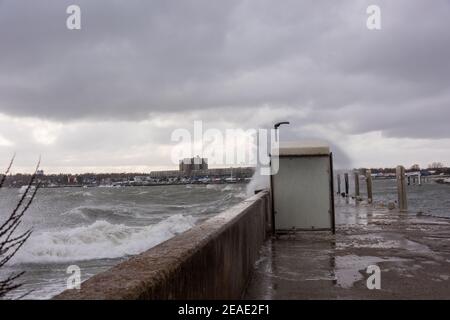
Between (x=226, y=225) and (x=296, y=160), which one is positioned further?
(x=296, y=160)

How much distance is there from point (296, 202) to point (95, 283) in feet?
28.5

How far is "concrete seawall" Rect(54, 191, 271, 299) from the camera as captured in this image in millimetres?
2467

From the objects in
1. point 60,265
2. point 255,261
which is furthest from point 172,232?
point 255,261

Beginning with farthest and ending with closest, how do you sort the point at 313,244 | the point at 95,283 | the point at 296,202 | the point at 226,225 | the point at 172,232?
the point at 172,232, the point at 296,202, the point at 313,244, the point at 226,225, the point at 95,283

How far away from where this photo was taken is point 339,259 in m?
8.05

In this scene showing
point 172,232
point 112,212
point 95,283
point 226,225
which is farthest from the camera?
point 112,212

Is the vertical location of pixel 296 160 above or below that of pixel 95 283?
above

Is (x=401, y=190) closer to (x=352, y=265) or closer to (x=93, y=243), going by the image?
(x=93, y=243)

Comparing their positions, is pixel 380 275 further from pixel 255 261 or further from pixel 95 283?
pixel 95 283

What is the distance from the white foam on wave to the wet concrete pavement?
10238 millimetres

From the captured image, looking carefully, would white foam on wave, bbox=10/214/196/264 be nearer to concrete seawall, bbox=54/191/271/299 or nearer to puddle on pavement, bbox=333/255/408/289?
puddle on pavement, bbox=333/255/408/289

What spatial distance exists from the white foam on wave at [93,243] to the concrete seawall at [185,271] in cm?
1384

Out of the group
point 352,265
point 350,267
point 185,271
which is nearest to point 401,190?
point 352,265

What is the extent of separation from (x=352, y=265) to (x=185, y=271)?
195 inches
